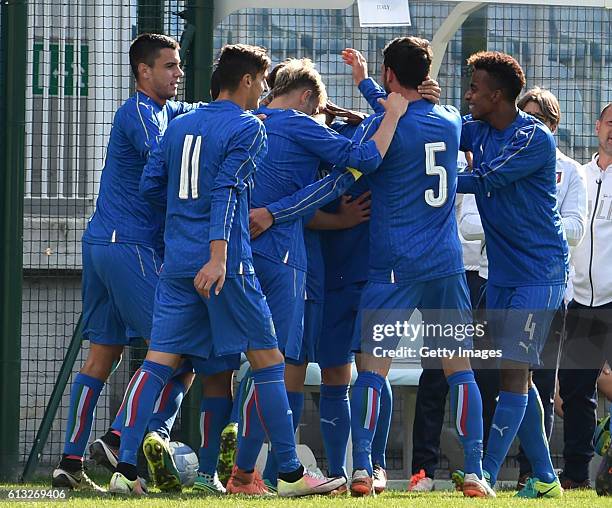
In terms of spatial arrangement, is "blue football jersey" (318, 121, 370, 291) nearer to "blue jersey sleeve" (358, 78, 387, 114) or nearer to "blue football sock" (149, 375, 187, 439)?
"blue jersey sleeve" (358, 78, 387, 114)

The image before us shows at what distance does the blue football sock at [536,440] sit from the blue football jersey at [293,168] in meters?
1.35

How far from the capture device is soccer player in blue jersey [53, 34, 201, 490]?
7.21 m

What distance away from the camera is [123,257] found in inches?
284

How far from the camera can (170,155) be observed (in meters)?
6.68

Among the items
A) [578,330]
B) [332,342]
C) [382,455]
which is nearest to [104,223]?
[332,342]

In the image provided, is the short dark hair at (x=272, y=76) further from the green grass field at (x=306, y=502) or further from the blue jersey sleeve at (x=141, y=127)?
the green grass field at (x=306, y=502)

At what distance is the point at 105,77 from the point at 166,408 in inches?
115

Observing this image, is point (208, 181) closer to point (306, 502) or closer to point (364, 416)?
point (364, 416)

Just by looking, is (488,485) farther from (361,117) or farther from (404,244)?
(361,117)

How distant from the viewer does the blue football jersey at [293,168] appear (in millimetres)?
6980

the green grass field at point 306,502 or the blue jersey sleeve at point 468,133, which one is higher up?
the blue jersey sleeve at point 468,133

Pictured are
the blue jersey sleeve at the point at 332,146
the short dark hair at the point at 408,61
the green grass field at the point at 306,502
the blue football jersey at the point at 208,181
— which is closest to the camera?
the green grass field at the point at 306,502

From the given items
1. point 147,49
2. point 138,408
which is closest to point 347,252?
point 147,49

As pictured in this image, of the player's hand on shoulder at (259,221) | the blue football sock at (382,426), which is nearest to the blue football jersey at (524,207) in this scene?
the blue football sock at (382,426)
